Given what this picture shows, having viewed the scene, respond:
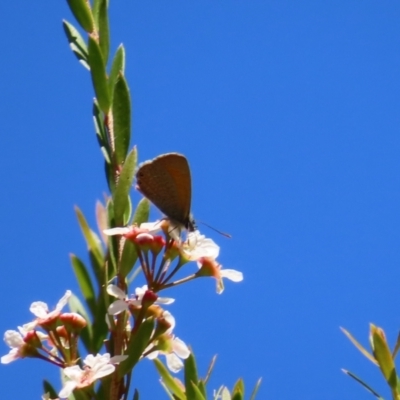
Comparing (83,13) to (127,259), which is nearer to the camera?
(127,259)

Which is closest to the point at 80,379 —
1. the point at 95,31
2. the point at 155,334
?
the point at 155,334

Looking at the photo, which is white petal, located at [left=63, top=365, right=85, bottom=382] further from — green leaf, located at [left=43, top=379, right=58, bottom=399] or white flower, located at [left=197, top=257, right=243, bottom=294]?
white flower, located at [left=197, top=257, right=243, bottom=294]

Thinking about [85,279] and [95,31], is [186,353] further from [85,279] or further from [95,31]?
[95,31]

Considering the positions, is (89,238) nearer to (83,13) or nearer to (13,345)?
(13,345)

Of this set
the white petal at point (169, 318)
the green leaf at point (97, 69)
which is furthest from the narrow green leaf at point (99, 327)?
the green leaf at point (97, 69)


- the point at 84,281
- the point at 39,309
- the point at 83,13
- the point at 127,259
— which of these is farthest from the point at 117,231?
the point at 83,13

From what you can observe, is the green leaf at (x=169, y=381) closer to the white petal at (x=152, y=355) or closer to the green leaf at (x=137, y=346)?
the white petal at (x=152, y=355)

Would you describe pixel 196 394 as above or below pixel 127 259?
below
